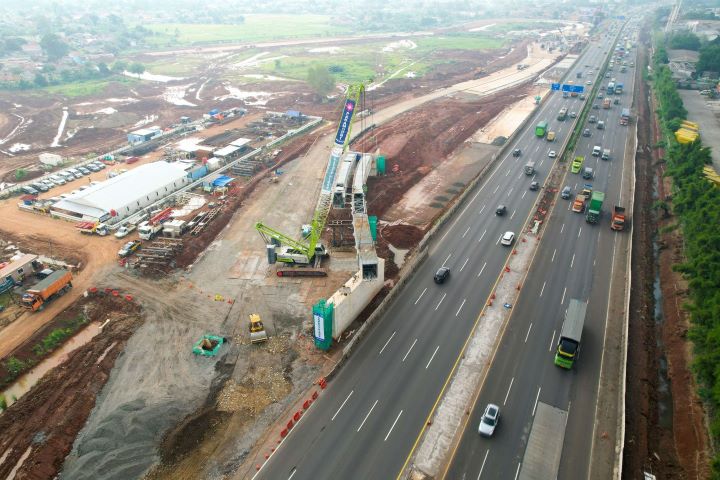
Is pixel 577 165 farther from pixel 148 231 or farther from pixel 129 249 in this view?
pixel 129 249

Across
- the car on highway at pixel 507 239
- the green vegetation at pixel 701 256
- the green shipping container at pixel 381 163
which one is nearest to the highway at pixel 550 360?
the car on highway at pixel 507 239

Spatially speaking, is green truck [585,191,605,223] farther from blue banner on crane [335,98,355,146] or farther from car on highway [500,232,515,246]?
blue banner on crane [335,98,355,146]

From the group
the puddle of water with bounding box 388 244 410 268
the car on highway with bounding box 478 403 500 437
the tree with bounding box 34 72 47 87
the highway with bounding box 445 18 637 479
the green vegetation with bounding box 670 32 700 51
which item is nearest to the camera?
the highway with bounding box 445 18 637 479

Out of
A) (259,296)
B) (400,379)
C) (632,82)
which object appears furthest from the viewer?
(632,82)

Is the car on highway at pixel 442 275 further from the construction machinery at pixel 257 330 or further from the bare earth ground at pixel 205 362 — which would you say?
the construction machinery at pixel 257 330

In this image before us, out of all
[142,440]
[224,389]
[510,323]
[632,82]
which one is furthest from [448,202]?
[632,82]

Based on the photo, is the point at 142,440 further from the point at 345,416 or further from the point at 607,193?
the point at 607,193

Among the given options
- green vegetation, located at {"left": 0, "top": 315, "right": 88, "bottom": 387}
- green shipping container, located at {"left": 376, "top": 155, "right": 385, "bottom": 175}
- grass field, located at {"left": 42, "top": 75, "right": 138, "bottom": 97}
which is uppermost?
grass field, located at {"left": 42, "top": 75, "right": 138, "bottom": 97}

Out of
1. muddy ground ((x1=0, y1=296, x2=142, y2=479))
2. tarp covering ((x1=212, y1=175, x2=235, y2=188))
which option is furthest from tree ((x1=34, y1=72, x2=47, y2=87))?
muddy ground ((x1=0, y1=296, x2=142, y2=479))
